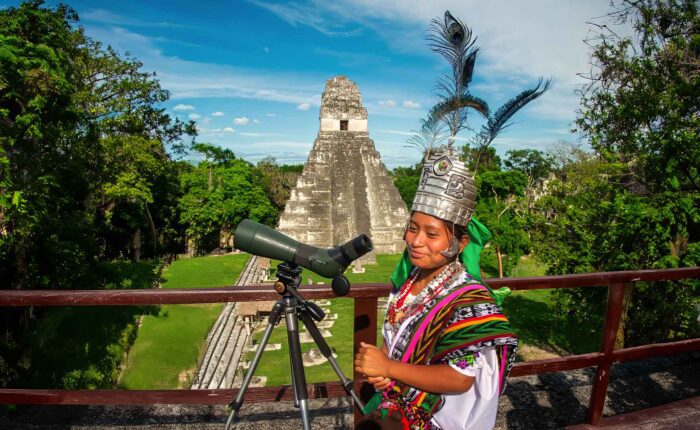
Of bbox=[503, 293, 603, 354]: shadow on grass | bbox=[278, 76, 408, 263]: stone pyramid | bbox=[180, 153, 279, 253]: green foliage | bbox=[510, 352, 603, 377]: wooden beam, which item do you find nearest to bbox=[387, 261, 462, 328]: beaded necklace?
bbox=[510, 352, 603, 377]: wooden beam

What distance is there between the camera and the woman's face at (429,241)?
1524 mm

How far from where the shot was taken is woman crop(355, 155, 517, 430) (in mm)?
1322

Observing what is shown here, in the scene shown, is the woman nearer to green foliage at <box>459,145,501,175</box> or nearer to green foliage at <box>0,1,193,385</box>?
green foliage at <box>459,145,501,175</box>

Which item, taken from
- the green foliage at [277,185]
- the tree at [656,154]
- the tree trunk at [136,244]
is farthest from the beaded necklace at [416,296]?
the green foliage at [277,185]

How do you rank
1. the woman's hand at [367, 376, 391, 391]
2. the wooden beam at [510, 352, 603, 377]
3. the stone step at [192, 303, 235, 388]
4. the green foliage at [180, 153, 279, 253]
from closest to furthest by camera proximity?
the woman's hand at [367, 376, 391, 391] → the wooden beam at [510, 352, 603, 377] → the stone step at [192, 303, 235, 388] → the green foliage at [180, 153, 279, 253]

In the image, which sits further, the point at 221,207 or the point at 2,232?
the point at 221,207

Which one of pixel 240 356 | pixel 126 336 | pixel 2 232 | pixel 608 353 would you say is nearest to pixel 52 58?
pixel 2 232

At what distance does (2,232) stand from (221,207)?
22110 millimetres

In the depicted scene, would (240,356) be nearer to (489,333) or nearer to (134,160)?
(134,160)

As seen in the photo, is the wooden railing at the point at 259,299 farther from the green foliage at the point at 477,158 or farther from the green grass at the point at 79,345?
the green grass at the point at 79,345

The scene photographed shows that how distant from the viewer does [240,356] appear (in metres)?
11.1

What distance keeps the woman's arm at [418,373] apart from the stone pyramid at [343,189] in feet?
68.6

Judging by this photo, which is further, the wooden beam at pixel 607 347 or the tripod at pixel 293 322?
the wooden beam at pixel 607 347

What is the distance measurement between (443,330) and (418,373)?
0.53 feet
